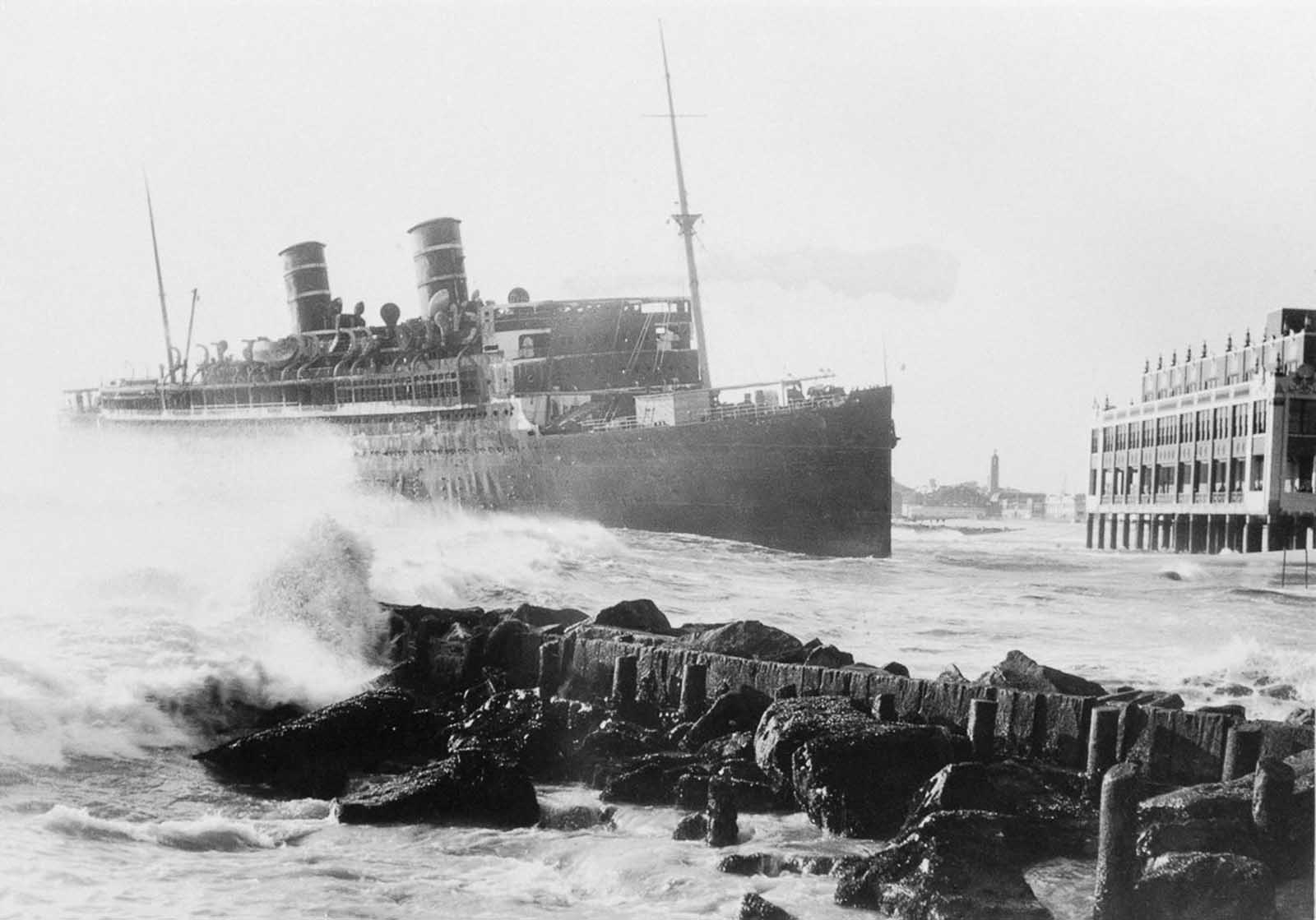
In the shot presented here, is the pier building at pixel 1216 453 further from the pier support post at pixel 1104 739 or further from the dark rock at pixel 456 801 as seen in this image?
the dark rock at pixel 456 801

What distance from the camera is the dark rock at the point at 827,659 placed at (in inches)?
407

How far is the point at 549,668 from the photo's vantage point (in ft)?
37.5

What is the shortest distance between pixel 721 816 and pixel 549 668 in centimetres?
441

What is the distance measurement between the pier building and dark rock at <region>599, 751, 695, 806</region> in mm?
20494

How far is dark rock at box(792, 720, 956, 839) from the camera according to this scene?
7316 mm

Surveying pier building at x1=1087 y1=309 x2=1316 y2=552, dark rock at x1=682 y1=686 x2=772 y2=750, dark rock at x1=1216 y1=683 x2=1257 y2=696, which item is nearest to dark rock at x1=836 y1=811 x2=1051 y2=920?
dark rock at x1=682 y1=686 x2=772 y2=750

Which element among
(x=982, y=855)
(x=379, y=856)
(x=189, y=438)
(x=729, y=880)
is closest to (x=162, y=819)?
(x=379, y=856)

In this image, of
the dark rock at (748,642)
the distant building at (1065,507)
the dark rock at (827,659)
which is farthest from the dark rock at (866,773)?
the distant building at (1065,507)

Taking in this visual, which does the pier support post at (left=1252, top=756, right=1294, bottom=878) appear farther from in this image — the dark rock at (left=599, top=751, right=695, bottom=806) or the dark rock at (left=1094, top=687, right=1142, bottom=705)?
the dark rock at (left=599, top=751, right=695, bottom=806)

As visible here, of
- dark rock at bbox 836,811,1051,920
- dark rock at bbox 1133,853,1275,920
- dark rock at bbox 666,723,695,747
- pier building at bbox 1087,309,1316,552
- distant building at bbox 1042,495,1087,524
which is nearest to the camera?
dark rock at bbox 1133,853,1275,920

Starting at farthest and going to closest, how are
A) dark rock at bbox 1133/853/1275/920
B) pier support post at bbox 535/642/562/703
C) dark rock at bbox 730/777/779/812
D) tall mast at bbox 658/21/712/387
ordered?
tall mast at bbox 658/21/712/387, pier support post at bbox 535/642/562/703, dark rock at bbox 730/777/779/812, dark rock at bbox 1133/853/1275/920

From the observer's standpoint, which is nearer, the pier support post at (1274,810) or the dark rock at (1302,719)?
the pier support post at (1274,810)

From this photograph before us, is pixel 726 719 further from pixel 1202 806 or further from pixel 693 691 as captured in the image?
pixel 1202 806

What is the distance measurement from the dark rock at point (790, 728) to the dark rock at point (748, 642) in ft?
7.74
